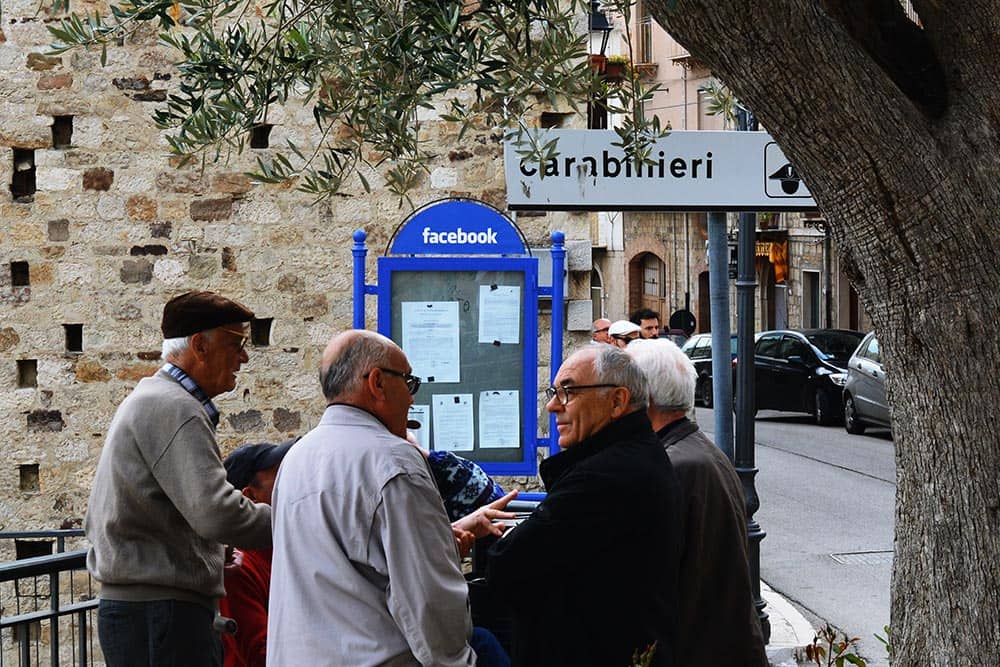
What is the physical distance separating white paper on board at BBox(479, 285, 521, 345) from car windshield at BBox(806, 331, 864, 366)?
49.4 ft

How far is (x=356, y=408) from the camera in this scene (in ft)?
10.9

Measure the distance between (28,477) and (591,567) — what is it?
623cm

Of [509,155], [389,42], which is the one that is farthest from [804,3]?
[509,155]

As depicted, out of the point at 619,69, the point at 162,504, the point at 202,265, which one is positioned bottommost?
the point at 162,504

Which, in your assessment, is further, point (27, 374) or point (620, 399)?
point (27, 374)

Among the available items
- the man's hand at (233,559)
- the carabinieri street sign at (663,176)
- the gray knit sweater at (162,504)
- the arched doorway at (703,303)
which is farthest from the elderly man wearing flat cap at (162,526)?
the arched doorway at (703,303)

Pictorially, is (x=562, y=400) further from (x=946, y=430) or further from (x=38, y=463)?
(x=38, y=463)

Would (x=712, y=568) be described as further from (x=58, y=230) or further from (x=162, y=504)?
(x=58, y=230)

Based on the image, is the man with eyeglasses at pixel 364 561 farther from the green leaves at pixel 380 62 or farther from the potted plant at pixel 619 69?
the potted plant at pixel 619 69

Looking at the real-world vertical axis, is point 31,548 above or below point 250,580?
below

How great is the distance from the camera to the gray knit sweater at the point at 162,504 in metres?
3.78

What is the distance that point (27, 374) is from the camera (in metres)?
8.64

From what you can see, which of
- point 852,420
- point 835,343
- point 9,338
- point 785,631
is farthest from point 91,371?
point 835,343

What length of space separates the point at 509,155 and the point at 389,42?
107 cm
